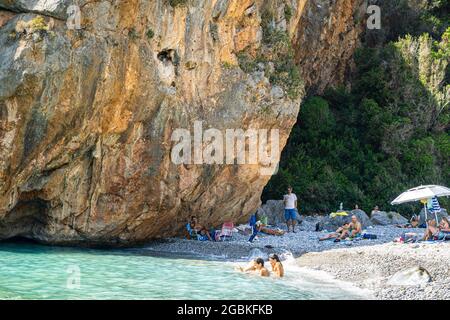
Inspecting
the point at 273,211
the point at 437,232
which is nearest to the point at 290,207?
the point at 273,211

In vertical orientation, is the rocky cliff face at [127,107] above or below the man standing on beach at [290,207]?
above

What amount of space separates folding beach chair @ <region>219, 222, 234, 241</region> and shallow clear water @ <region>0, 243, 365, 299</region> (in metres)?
4.22

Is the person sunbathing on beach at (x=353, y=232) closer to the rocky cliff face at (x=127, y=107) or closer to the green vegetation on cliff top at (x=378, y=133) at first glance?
the rocky cliff face at (x=127, y=107)

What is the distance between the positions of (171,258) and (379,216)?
12.7m

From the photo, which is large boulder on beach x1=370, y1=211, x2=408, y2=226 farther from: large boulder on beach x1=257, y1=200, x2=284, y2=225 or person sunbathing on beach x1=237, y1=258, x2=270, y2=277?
person sunbathing on beach x1=237, y1=258, x2=270, y2=277

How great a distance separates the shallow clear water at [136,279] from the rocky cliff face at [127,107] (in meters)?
1.79

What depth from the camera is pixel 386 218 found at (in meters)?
25.0

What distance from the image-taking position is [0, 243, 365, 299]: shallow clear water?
10.7 meters

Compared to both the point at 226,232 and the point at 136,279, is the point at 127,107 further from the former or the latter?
the point at 226,232

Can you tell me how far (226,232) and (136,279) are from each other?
784 cm

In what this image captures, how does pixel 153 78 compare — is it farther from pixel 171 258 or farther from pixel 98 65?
pixel 171 258

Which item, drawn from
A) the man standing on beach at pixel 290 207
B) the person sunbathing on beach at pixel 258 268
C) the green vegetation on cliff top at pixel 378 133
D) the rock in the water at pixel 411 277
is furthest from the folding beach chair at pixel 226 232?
the rock in the water at pixel 411 277

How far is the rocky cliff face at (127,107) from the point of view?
563 inches
